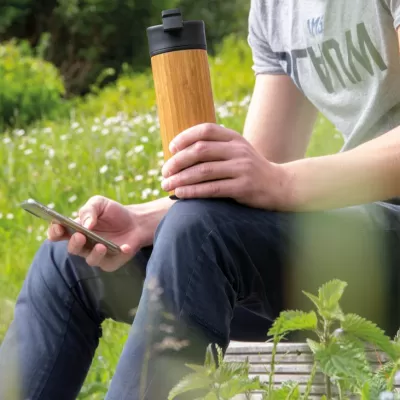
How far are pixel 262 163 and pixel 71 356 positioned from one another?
62 cm

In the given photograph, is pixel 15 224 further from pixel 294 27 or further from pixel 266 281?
pixel 266 281

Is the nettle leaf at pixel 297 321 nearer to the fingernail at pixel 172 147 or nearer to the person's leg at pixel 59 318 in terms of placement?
the fingernail at pixel 172 147

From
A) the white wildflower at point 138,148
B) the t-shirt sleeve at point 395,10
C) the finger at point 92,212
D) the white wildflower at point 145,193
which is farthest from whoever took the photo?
the white wildflower at point 138,148

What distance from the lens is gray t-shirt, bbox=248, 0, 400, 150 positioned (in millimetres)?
1809

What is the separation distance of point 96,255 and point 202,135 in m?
0.40

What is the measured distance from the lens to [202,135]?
1547 millimetres

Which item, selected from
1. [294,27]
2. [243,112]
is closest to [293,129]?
[294,27]

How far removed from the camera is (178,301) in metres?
1.40

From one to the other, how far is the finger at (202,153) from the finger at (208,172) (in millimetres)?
11

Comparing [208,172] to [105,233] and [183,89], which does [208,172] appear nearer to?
[183,89]

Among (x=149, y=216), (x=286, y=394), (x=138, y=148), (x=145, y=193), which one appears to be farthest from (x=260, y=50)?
(x=138, y=148)

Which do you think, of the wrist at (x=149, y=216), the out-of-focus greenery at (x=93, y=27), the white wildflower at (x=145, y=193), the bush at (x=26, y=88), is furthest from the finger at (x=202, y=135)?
→ the out-of-focus greenery at (x=93, y=27)

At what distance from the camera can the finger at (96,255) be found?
179cm

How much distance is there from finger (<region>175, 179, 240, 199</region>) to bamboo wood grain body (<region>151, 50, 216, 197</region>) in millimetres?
94
